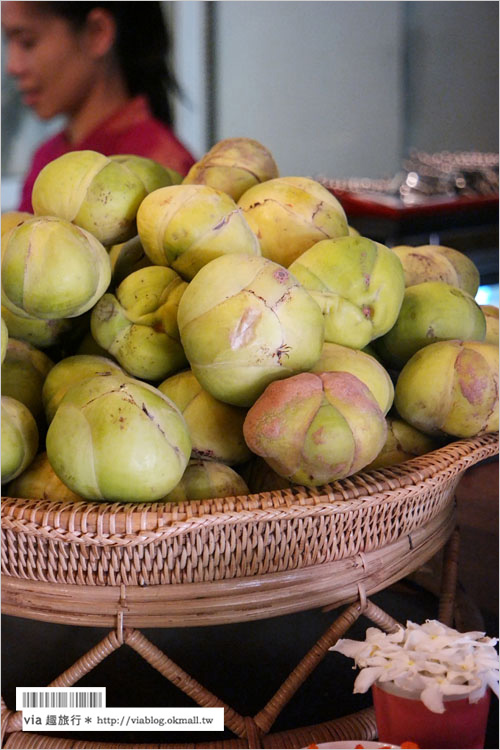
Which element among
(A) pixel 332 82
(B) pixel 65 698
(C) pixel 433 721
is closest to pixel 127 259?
(B) pixel 65 698

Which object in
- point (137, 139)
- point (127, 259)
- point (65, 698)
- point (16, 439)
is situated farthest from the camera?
point (137, 139)

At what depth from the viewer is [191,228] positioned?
862 millimetres

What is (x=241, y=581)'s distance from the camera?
719mm

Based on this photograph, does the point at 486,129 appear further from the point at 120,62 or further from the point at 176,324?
the point at 176,324

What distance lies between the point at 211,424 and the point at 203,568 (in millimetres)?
160

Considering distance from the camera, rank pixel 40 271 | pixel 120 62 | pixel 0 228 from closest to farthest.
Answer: pixel 40 271 → pixel 0 228 → pixel 120 62

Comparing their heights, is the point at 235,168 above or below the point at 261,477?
above

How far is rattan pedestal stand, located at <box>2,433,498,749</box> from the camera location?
2.23 feet

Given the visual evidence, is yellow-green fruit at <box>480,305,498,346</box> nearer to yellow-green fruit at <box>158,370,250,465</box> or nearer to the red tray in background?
yellow-green fruit at <box>158,370,250,465</box>

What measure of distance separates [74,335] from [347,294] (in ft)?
1.09

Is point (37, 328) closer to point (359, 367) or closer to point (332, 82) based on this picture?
point (359, 367)

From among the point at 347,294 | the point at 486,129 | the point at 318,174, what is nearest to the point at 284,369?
the point at 347,294

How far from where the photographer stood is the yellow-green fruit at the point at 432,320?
36.1 inches

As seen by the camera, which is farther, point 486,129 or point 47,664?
point 486,129
